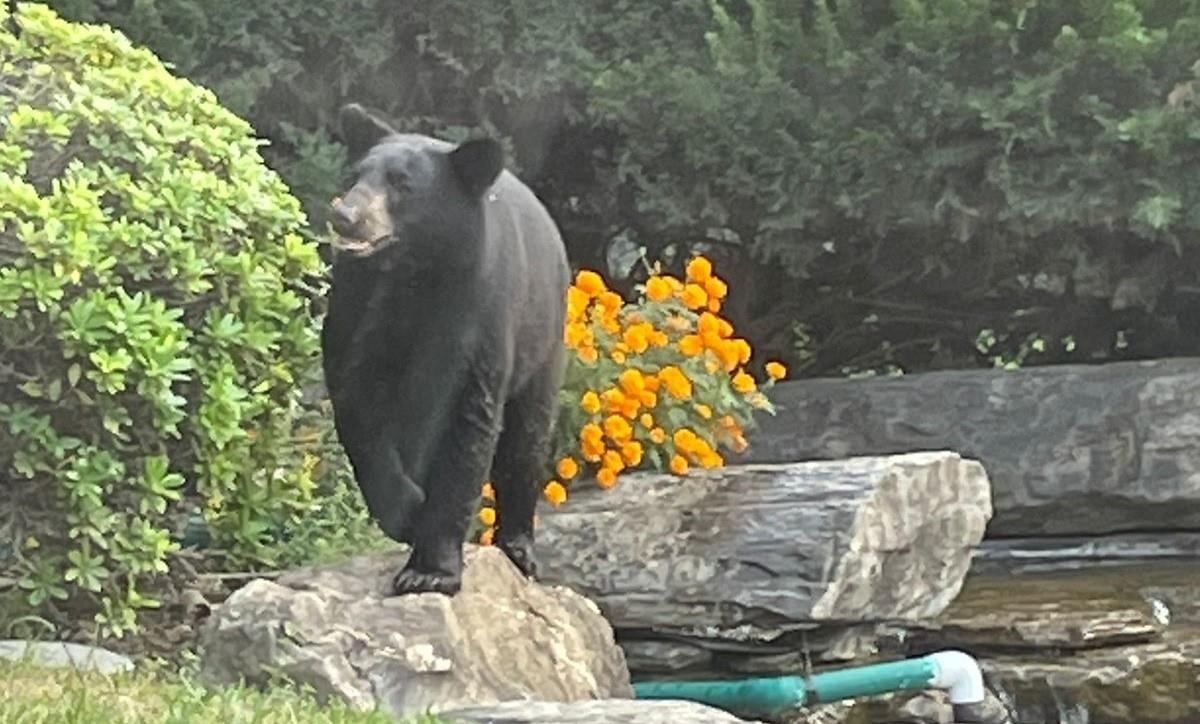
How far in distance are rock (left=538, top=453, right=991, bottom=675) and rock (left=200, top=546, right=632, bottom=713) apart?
114 cm

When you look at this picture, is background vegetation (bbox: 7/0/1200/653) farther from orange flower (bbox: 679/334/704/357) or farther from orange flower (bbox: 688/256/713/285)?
orange flower (bbox: 688/256/713/285)

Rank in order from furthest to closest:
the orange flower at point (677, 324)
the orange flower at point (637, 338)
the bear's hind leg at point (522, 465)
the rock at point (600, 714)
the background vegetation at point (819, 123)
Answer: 1. the background vegetation at point (819, 123)
2. the orange flower at point (677, 324)
3. the orange flower at point (637, 338)
4. the bear's hind leg at point (522, 465)
5. the rock at point (600, 714)

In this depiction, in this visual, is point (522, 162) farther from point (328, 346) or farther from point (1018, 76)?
point (328, 346)

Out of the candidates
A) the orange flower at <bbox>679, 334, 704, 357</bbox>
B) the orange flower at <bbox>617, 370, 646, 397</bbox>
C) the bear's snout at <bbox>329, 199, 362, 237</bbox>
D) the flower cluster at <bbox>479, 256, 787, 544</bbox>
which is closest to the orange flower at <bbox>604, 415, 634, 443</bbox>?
the flower cluster at <bbox>479, 256, 787, 544</bbox>

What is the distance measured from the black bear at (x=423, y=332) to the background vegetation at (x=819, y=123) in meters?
3.90

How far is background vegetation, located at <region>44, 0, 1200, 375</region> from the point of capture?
→ 25.9 feet

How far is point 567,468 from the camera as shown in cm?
618

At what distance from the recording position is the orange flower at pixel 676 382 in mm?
6477

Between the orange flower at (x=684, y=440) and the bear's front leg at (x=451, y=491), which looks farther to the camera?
the orange flower at (x=684, y=440)

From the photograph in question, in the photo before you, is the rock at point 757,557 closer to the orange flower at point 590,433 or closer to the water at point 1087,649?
the orange flower at point 590,433

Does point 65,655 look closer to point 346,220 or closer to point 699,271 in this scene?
point 346,220

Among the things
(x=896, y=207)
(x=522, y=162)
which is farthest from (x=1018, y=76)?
(x=522, y=162)

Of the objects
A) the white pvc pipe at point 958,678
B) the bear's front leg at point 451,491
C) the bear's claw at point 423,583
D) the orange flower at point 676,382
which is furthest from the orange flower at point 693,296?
the bear's claw at point 423,583

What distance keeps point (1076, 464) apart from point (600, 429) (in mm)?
3081
